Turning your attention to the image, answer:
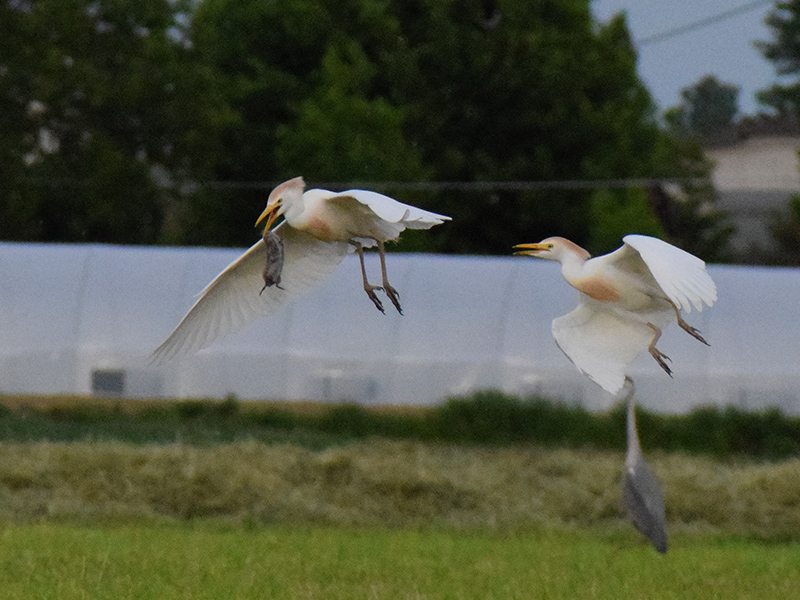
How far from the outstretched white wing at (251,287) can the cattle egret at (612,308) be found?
2.24 feet

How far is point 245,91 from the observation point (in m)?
30.7

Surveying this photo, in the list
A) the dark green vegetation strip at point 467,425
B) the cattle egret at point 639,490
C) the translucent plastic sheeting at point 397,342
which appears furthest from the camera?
the translucent plastic sheeting at point 397,342

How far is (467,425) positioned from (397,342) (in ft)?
5.80

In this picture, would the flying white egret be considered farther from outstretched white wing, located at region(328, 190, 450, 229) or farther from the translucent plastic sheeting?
the translucent plastic sheeting

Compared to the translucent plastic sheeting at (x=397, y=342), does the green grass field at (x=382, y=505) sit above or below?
below

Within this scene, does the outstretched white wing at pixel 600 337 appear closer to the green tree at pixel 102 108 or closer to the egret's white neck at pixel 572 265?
the egret's white neck at pixel 572 265

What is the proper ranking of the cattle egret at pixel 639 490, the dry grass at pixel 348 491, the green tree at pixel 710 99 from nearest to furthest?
the cattle egret at pixel 639 490
the dry grass at pixel 348 491
the green tree at pixel 710 99

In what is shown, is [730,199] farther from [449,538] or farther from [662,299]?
[662,299]

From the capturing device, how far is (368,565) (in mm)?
8570

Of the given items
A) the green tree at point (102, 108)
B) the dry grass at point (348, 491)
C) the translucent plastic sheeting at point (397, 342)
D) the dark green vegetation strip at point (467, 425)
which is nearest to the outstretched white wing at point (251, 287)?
the dry grass at point (348, 491)

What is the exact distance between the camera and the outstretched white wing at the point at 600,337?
4.88 metres

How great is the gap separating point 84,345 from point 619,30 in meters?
20.4

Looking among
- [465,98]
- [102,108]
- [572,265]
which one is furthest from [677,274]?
[465,98]

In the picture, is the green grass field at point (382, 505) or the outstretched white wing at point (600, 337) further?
the green grass field at point (382, 505)
